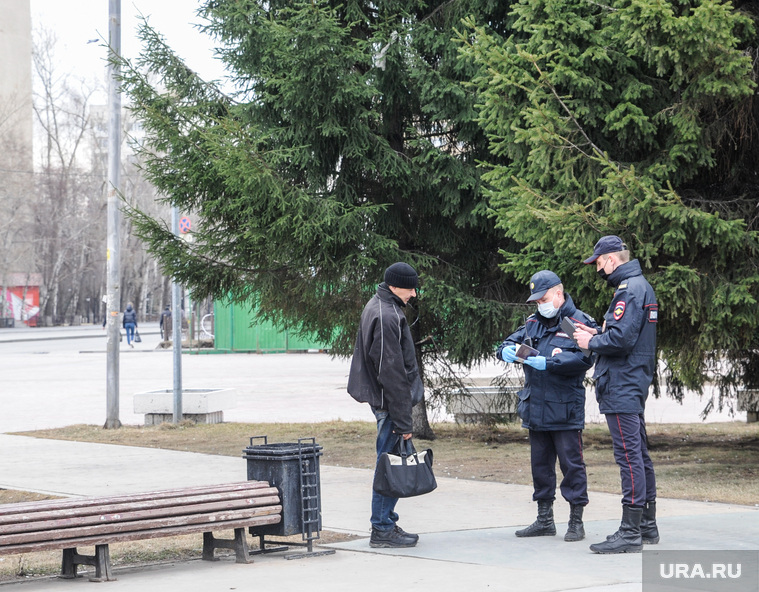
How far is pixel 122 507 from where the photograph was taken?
18.9ft

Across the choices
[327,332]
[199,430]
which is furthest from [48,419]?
[327,332]

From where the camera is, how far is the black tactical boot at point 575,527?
6520mm

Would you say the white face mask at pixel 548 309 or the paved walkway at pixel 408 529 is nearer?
the paved walkway at pixel 408 529

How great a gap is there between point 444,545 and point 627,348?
1.78 metres

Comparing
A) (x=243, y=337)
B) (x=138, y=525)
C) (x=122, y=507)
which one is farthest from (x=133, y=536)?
(x=243, y=337)

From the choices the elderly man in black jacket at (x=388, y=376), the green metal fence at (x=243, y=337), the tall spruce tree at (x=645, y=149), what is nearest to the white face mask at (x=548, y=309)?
the elderly man in black jacket at (x=388, y=376)

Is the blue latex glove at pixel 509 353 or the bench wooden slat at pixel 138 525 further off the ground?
the blue latex glove at pixel 509 353

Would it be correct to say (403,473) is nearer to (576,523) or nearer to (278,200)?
(576,523)

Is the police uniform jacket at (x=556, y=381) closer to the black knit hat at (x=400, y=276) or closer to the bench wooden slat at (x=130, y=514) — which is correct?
the black knit hat at (x=400, y=276)

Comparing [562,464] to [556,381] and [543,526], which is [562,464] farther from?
[556,381]

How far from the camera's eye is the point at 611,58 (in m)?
9.38

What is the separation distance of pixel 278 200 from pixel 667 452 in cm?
556

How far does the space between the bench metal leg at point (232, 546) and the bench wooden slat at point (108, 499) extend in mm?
288

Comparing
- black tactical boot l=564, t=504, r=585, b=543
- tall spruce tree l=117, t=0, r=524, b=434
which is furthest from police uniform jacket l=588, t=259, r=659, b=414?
tall spruce tree l=117, t=0, r=524, b=434
